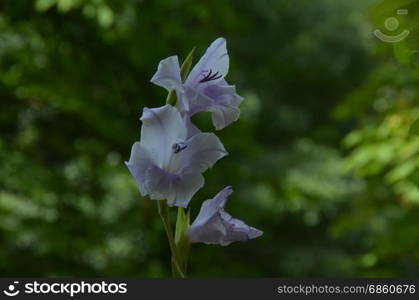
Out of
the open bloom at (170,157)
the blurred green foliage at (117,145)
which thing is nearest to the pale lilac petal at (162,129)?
the open bloom at (170,157)

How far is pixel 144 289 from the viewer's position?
26.6 inches

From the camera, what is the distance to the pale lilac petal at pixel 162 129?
1.91ft

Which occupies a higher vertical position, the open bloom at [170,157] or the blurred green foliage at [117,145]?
the blurred green foliage at [117,145]

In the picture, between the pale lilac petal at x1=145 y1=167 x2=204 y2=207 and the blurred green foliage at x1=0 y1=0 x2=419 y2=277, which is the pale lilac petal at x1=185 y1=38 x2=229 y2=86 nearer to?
the pale lilac petal at x1=145 y1=167 x2=204 y2=207

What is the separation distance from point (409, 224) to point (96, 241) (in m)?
1.59

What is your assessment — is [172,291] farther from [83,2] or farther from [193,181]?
[83,2]

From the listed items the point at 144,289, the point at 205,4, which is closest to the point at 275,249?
the point at 205,4

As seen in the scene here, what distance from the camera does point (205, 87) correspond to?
63 cm

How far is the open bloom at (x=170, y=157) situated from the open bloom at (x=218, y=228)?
31mm

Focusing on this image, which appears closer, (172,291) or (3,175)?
(172,291)

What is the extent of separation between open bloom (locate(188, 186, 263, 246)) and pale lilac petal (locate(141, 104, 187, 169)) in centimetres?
6

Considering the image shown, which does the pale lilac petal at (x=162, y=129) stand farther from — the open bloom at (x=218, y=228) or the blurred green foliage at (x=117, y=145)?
the blurred green foliage at (x=117, y=145)

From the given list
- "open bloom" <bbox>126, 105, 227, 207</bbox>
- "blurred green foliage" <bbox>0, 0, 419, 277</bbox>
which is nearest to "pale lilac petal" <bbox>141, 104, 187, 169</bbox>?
"open bloom" <bbox>126, 105, 227, 207</bbox>

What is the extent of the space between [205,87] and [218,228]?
0.43ft
